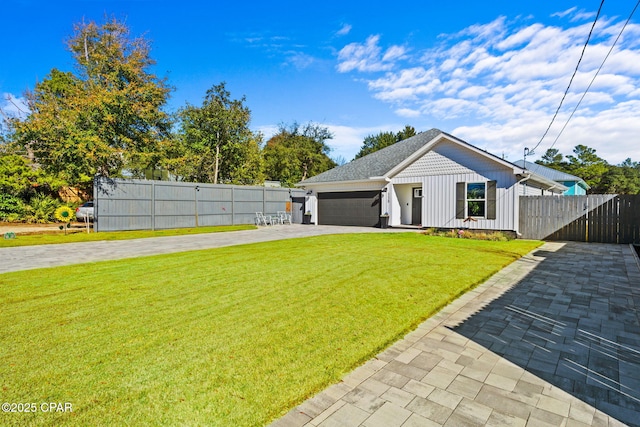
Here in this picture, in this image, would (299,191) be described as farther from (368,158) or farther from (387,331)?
(387,331)

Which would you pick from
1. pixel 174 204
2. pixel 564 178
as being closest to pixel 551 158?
pixel 564 178

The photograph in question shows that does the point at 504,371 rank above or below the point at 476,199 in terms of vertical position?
below

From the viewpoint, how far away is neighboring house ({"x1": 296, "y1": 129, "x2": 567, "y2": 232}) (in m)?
12.9

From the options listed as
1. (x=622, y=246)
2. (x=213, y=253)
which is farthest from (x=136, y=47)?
(x=622, y=246)

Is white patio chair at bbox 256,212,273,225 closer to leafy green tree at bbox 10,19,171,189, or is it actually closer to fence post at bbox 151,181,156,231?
fence post at bbox 151,181,156,231

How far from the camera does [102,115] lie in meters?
18.3

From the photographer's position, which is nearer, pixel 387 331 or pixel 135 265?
pixel 387 331

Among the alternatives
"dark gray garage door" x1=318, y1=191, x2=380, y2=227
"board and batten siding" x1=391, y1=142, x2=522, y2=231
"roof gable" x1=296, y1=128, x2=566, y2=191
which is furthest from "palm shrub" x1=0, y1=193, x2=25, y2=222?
"board and batten siding" x1=391, y1=142, x2=522, y2=231

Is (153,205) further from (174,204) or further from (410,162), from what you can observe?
(410,162)

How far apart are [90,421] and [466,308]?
13.9ft

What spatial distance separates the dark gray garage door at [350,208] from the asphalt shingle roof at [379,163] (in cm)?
95

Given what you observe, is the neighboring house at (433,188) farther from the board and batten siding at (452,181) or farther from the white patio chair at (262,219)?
the white patio chair at (262,219)

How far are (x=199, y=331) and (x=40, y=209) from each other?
24.4 metres

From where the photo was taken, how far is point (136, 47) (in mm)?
20656
